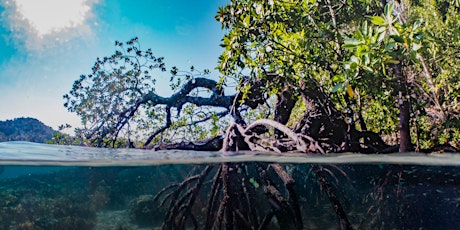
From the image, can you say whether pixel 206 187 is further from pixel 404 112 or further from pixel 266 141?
pixel 404 112

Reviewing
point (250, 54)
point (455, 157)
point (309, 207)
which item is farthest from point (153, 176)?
point (455, 157)

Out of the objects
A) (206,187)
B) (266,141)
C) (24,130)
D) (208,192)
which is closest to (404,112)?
(266,141)

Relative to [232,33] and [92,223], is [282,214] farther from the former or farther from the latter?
[92,223]

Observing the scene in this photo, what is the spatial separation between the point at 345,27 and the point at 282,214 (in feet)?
17.2

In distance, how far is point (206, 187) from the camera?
8570 millimetres

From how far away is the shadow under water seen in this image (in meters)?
8.52

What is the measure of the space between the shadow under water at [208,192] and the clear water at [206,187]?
0.13 feet

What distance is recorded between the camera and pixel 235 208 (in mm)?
4664

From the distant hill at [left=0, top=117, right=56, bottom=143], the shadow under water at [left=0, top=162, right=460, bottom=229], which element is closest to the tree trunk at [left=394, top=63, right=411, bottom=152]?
the shadow under water at [left=0, top=162, right=460, bottom=229]

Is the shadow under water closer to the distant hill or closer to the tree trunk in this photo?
the distant hill

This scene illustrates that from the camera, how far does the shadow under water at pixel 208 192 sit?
852cm

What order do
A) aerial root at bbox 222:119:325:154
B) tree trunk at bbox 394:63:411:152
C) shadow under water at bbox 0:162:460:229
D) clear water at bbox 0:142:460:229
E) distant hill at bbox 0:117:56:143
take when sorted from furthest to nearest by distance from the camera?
1. distant hill at bbox 0:117:56:143
2. shadow under water at bbox 0:162:460:229
3. clear water at bbox 0:142:460:229
4. tree trunk at bbox 394:63:411:152
5. aerial root at bbox 222:119:325:154

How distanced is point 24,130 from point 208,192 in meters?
7.96

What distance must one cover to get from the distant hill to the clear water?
3.67 feet
